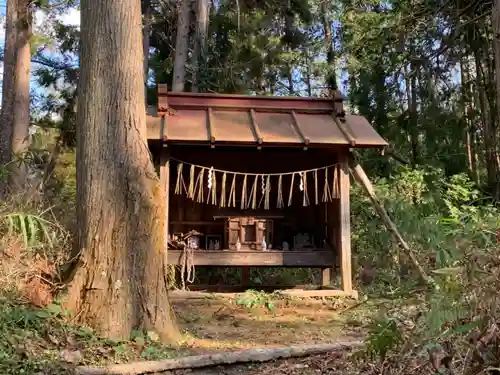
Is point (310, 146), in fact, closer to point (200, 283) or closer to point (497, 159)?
point (200, 283)

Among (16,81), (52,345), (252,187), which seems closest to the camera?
(52,345)

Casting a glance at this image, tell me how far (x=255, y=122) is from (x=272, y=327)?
10.2 ft

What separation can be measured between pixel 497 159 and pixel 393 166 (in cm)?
242

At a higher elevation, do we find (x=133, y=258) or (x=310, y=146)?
(x=310, y=146)

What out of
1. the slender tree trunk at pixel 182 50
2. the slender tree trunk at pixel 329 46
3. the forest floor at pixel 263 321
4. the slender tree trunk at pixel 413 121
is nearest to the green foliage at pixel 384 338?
the forest floor at pixel 263 321

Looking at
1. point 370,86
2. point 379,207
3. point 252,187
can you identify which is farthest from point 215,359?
point 370,86

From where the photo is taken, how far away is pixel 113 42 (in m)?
5.42

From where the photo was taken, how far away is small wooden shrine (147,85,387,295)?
780 cm

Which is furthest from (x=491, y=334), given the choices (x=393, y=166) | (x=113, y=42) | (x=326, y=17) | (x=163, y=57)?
(x=326, y=17)

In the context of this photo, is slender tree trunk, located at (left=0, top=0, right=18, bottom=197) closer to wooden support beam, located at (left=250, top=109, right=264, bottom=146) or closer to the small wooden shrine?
the small wooden shrine

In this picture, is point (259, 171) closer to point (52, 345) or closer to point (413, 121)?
point (413, 121)

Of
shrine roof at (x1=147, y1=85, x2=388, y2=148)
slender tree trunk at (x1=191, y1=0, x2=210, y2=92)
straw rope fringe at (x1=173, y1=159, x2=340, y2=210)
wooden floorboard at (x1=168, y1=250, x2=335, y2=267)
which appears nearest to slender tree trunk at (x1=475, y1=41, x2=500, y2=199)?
straw rope fringe at (x1=173, y1=159, x2=340, y2=210)

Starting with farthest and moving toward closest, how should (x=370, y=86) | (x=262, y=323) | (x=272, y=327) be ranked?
(x=370, y=86), (x=262, y=323), (x=272, y=327)

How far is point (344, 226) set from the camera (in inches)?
317
